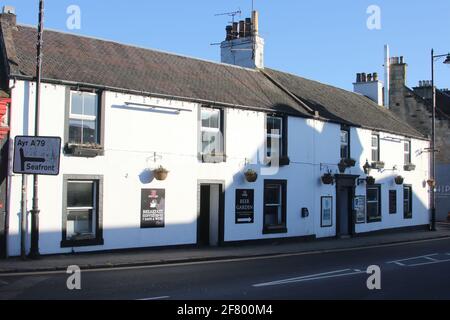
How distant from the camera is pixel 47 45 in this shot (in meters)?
18.1

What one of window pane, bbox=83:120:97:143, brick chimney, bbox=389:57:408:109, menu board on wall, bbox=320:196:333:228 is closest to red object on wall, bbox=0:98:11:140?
window pane, bbox=83:120:97:143

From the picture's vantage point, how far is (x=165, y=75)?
2042cm

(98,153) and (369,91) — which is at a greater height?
(369,91)

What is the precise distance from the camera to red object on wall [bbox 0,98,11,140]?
15109mm

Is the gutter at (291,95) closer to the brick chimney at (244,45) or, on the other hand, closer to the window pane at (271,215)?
the brick chimney at (244,45)

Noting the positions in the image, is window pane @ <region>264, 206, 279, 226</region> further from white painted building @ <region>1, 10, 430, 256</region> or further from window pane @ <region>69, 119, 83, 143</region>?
window pane @ <region>69, 119, 83, 143</region>

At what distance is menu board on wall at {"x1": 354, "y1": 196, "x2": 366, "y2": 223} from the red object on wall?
16805 mm

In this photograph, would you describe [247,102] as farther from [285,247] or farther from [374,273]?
[374,273]

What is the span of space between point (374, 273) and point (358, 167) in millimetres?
14386

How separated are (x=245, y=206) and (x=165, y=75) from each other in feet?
18.1

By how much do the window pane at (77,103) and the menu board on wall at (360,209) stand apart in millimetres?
14811

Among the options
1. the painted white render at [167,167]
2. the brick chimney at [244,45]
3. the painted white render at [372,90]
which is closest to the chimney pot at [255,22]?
the brick chimney at [244,45]

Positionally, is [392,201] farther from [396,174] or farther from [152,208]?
[152,208]
